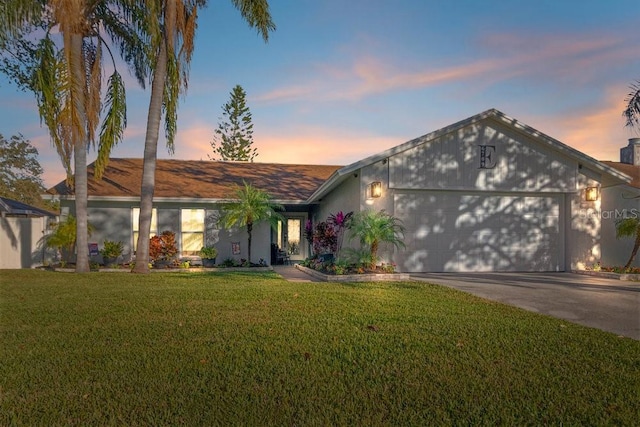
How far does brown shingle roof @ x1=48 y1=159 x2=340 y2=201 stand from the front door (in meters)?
1.95

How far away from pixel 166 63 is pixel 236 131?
29.6m

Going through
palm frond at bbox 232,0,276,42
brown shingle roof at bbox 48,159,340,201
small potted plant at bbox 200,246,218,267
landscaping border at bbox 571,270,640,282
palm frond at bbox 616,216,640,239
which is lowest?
landscaping border at bbox 571,270,640,282

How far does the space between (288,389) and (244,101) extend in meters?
41.9

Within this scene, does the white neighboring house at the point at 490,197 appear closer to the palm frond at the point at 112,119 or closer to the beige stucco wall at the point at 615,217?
the beige stucco wall at the point at 615,217

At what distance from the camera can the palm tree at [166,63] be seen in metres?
13.7

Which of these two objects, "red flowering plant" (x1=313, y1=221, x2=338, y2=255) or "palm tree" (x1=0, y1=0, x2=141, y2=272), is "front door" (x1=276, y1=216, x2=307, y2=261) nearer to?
"red flowering plant" (x1=313, y1=221, x2=338, y2=255)

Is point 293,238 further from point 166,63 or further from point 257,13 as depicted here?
point 257,13

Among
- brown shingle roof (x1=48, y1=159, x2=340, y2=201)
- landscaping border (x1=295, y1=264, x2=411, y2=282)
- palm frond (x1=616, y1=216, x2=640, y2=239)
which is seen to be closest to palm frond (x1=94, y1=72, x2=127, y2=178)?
brown shingle roof (x1=48, y1=159, x2=340, y2=201)

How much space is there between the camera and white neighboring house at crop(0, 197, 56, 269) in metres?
16.5

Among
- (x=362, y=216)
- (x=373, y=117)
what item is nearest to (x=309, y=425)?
(x=362, y=216)

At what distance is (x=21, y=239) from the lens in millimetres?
16922

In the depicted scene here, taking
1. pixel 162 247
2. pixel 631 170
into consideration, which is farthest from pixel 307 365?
pixel 631 170

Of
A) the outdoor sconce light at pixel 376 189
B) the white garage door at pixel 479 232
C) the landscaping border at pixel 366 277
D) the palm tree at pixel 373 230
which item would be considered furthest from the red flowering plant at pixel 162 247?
the white garage door at pixel 479 232

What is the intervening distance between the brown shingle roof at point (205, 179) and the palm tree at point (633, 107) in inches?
426
